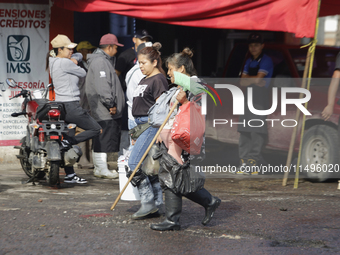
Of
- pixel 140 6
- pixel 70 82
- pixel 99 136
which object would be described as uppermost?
pixel 140 6

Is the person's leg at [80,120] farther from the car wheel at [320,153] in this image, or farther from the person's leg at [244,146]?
the car wheel at [320,153]

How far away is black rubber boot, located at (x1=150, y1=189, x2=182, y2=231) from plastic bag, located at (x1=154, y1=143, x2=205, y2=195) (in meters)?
0.08

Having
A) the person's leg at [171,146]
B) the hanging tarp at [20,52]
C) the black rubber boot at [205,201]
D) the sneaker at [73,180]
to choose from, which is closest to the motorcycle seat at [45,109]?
the sneaker at [73,180]

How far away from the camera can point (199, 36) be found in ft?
55.1

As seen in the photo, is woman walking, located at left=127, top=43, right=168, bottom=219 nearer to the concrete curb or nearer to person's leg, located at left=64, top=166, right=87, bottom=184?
person's leg, located at left=64, top=166, right=87, bottom=184

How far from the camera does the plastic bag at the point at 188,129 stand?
5.18 meters

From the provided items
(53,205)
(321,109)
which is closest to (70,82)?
(53,205)

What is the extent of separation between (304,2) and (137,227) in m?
3.94

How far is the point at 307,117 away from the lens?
26.5 feet

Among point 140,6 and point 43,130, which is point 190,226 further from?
point 140,6

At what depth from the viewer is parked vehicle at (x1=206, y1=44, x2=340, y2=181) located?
7.99 m

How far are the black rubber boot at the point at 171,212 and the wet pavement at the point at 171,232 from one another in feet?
0.30

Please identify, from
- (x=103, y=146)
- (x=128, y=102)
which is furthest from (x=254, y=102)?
(x=103, y=146)

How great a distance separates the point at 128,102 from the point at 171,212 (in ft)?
9.23
